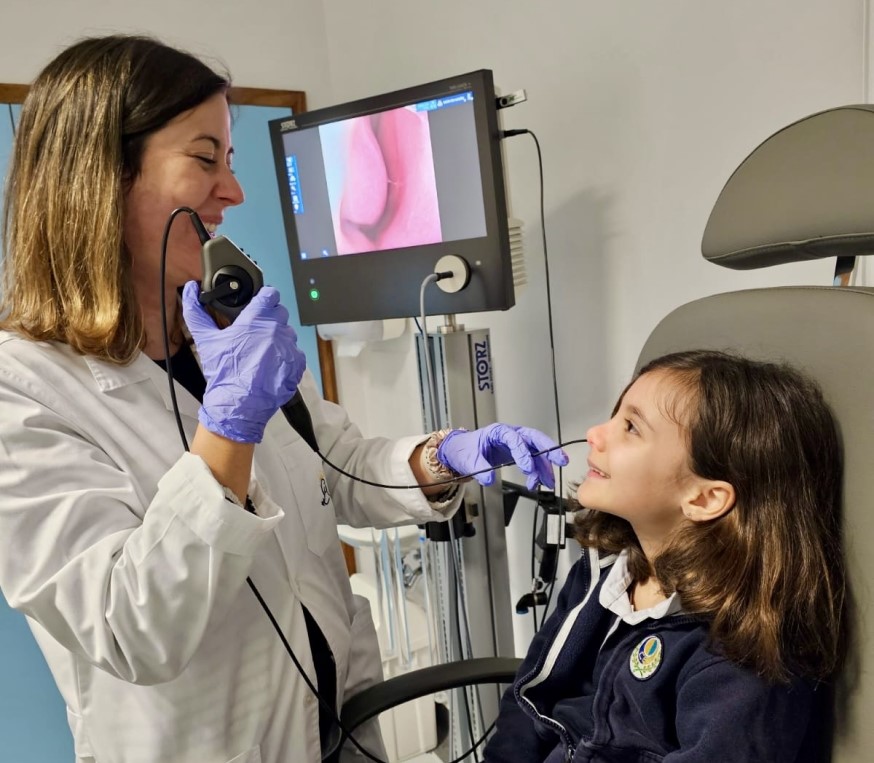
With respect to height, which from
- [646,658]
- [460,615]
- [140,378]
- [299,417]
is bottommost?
[460,615]

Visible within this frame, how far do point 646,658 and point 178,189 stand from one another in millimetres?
860

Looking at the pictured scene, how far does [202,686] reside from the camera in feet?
2.96

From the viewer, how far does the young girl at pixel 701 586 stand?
76 cm

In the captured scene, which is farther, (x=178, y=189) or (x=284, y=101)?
(x=284, y=101)

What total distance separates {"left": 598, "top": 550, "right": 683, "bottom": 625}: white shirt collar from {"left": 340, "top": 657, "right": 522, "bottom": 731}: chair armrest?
0.71ft

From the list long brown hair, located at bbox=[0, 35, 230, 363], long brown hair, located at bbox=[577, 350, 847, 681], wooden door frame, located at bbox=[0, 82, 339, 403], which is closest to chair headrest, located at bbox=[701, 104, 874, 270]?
long brown hair, located at bbox=[577, 350, 847, 681]

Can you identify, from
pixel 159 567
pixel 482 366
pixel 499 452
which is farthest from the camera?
pixel 482 366

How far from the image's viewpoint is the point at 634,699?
870 millimetres

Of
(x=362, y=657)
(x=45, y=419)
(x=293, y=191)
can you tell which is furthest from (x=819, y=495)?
(x=293, y=191)

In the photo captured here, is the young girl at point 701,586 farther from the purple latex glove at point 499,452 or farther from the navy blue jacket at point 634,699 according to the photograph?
the purple latex glove at point 499,452

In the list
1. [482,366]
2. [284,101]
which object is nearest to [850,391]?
[482,366]

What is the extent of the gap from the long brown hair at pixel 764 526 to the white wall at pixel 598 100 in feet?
1.59

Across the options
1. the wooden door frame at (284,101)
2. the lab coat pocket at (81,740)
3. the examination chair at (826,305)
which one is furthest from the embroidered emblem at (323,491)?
the wooden door frame at (284,101)

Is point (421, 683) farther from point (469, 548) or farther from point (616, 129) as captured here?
point (616, 129)
